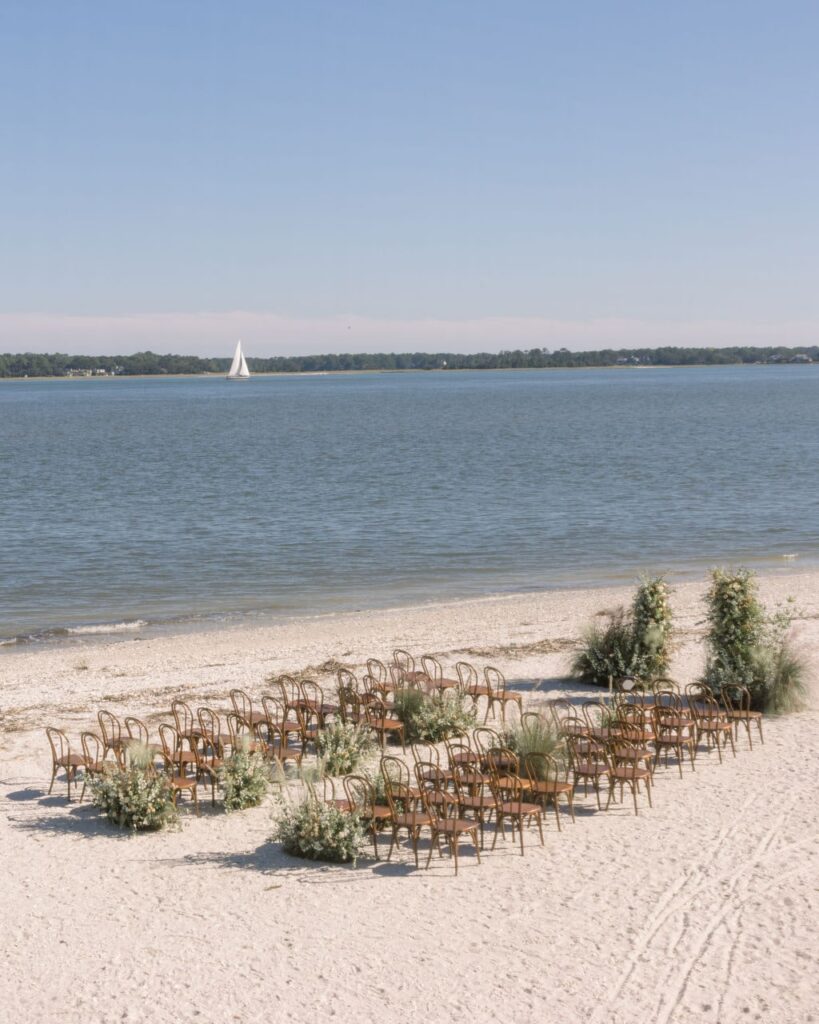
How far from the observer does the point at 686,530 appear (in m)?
36.3

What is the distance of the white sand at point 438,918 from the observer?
25.9 feet

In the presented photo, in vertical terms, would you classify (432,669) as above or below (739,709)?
below

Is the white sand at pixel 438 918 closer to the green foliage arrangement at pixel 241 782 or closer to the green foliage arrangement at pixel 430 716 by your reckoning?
the green foliage arrangement at pixel 241 782

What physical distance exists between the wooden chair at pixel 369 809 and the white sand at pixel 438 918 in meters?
0.40

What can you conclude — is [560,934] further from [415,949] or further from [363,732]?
[363,732]

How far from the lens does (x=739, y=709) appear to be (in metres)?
14.9

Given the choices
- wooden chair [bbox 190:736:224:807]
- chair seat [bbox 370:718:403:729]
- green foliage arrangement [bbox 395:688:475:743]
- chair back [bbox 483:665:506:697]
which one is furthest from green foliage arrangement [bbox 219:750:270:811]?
chair back [bbox 483:665:506:697]

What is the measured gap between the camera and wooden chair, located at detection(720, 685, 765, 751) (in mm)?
13923

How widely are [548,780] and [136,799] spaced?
167 inches

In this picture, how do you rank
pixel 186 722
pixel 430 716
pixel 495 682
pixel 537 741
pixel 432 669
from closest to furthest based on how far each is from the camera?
pixel 537 741, pixel 430 716, pixel 186 722, pixel 495 682, pixel 432 669

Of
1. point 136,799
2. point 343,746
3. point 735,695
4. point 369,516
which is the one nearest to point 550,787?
point 343,746

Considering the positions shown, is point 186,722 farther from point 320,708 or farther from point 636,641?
A: point 636,641

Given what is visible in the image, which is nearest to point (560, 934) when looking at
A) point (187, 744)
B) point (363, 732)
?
point (363, 732)

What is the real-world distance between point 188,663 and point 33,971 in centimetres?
1129
